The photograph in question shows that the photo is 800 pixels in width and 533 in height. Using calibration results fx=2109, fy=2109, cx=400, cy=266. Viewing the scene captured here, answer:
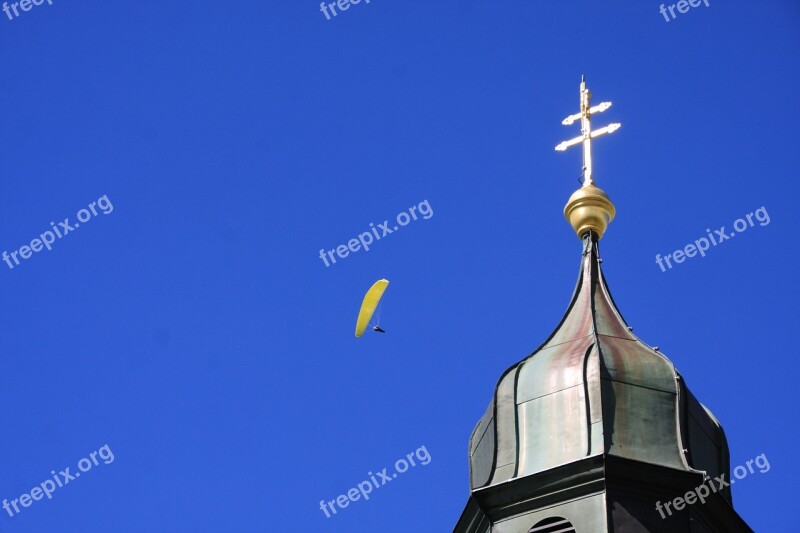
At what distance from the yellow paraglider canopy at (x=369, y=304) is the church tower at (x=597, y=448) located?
15.7ft

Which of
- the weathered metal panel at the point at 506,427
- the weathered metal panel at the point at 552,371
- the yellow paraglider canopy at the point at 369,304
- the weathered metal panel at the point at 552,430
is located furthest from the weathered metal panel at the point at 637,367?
the yellow paraglider canopy at the point at 369,304

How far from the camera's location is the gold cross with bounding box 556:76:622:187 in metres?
29.0

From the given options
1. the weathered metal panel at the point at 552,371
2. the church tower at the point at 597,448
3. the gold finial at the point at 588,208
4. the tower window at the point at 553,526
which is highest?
the gold finial at the point at 588,208

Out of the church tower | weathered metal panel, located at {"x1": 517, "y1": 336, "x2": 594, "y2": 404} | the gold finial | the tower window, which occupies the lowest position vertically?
the tower window

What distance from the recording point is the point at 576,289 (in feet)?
91.5

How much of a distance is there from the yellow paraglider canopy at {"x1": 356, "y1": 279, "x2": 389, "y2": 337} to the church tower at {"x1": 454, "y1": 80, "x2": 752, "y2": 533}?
478cm

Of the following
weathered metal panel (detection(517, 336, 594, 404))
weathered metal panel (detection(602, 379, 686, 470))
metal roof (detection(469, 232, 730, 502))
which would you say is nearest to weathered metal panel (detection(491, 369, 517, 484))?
metal roof (detection(469, 232, 730, 502))

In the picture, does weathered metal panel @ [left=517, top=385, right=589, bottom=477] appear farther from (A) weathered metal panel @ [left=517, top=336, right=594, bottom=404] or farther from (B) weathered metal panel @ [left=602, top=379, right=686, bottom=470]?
(B) weathered metal panel @ [left=602, top=379, right=686, bottom=470]

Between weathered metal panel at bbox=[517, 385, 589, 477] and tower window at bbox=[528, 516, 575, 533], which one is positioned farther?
weathered metal panel at bbox=[517, 385, 589, 477]

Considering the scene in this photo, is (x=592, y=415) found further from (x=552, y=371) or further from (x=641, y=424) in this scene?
(x=552, y=371)

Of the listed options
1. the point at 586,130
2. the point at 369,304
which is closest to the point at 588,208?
the point at 586,130

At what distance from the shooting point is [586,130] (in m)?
29.5

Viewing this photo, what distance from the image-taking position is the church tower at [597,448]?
23.9 metres

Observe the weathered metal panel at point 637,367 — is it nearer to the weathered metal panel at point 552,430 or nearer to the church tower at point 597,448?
the church tower at point 597,448
